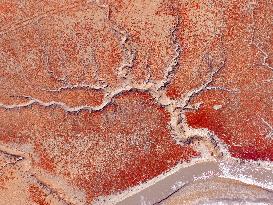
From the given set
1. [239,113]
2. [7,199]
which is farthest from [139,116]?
[7,199]

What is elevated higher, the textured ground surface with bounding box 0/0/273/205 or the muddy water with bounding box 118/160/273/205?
the textured ground surface with bounding box 0/0/273/205

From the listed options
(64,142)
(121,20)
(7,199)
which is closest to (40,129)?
(64,142)

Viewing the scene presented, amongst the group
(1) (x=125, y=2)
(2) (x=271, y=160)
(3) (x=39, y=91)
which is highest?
(1) (x=125, y=2)

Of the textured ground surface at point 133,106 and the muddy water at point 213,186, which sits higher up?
the textured ground surface at point 133,106

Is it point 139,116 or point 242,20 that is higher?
point 242,20

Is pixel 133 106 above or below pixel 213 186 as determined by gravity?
above

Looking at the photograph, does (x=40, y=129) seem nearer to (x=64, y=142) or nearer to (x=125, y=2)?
(x=64, y=142)

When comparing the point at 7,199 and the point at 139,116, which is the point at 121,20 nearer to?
the point at 139,116
